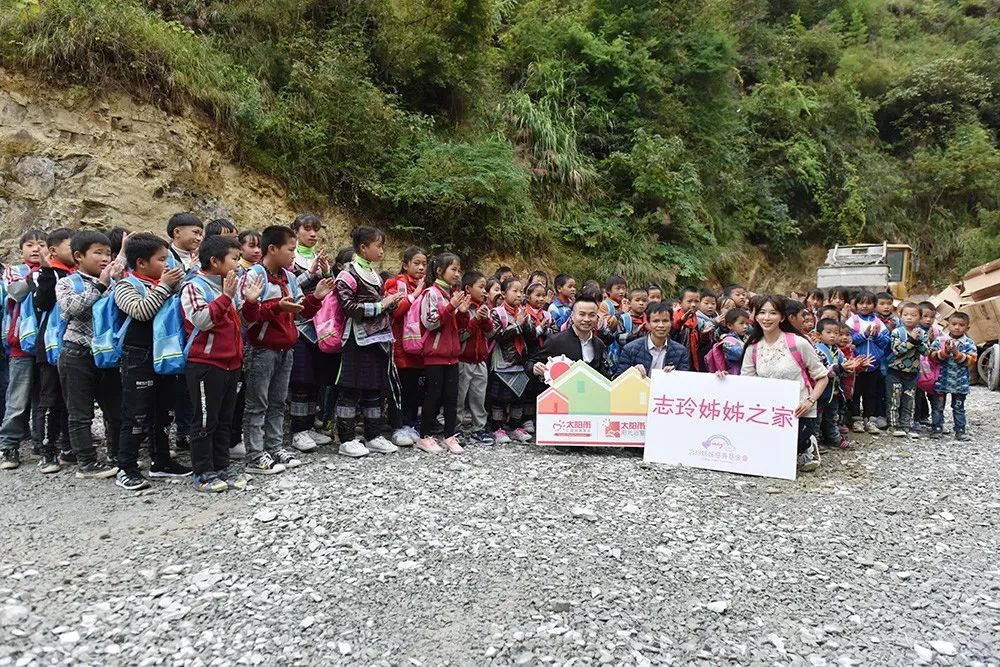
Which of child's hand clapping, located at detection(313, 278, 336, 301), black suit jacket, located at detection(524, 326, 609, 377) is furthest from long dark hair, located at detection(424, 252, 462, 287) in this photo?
black suit jacket, located at detection(524, 326, 609, 377)

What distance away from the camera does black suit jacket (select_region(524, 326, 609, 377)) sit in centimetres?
603

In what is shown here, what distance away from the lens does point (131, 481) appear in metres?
4.28

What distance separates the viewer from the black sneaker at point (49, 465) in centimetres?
466

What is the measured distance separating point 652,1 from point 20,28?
13.5 m

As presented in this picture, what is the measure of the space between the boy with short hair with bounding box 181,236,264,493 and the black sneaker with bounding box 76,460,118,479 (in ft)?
2.64

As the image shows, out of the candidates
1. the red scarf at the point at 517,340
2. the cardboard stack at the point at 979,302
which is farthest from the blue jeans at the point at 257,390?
the cardboard stack at the point at 979,302

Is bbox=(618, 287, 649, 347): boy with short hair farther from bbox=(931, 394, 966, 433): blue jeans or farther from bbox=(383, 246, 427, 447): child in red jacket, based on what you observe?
bbox=(931, 394, 966, 433): blue jeans

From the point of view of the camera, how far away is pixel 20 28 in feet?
26.5

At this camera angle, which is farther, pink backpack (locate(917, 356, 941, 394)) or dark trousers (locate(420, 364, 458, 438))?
pink backpack (locate(917, 356, 941, 394))

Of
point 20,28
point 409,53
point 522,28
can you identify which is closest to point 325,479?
point 20,28

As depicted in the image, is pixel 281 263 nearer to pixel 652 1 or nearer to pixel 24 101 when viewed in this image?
pixel 24 101

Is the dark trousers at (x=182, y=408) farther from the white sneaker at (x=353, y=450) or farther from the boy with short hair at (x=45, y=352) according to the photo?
the white sneaker at (x=353, y=450)

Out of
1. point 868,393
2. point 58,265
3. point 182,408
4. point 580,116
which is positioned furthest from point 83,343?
point 580,116

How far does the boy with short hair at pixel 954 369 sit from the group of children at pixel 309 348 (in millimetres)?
18
